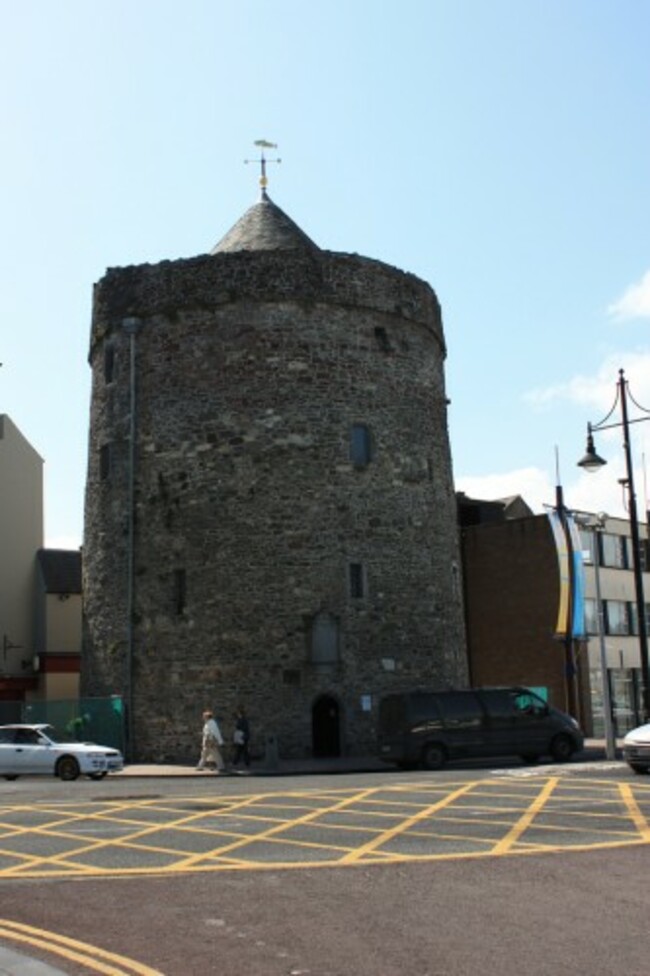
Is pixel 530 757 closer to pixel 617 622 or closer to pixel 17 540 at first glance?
pixel 617 622

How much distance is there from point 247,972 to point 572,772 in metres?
15.3

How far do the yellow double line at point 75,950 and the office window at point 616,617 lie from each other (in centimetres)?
3729

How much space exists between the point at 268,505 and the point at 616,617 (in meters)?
19.1

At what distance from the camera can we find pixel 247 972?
23.4 ft

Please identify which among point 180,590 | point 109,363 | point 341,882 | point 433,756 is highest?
point 109,363

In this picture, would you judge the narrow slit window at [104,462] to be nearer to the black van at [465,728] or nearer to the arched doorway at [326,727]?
the arched doorway at [326,727]

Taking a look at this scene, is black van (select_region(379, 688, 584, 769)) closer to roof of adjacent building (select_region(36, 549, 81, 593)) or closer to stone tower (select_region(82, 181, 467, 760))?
stone tower (select_region(82, 181, 467, 760))

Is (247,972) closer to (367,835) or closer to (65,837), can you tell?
(367,835)

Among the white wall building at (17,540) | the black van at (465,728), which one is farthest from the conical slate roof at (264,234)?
the white wall building at (17,540)

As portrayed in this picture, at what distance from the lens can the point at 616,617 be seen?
44.3m

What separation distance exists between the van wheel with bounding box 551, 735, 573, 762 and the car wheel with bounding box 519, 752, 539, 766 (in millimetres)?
428

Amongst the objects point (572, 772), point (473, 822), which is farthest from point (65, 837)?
point (572, 772)

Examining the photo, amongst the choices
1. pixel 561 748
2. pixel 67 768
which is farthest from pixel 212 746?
pixel 561 748

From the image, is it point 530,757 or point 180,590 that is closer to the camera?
point 530,757
